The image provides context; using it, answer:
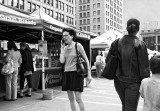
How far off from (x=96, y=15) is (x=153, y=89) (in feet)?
323

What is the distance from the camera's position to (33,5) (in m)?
55.0

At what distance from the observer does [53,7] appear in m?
63.2

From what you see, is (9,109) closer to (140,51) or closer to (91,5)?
(140,51)

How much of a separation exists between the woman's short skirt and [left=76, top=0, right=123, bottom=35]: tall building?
93.1 meters

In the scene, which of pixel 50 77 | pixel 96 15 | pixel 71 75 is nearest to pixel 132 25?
pixel 71 75

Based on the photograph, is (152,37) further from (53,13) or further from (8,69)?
(8,69)

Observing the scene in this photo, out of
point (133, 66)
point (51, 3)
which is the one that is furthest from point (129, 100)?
point (51, 3)

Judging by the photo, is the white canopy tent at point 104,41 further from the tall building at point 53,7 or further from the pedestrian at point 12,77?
the tall building at point 53,7

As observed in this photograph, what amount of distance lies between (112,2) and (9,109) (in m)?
107

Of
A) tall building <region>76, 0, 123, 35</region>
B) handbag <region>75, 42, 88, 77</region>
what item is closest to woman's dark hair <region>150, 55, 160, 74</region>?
handbag <region>75, 42, 88, 77</region>

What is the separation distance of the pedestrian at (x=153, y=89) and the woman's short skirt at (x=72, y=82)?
69.4 inches

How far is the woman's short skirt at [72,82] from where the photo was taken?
4.51 meters

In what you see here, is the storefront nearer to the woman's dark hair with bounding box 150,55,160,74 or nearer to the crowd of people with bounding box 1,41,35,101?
the crowd of people with bounding box 1,41,35,101

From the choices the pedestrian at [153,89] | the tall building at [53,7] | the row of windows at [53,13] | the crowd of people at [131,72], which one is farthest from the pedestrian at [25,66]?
the row of windows at [53,13]
